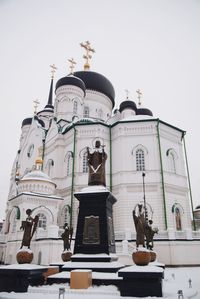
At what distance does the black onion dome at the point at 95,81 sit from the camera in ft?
121

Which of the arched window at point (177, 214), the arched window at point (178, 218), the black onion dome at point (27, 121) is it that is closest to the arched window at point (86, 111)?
the black onion dome at point (27, 121)

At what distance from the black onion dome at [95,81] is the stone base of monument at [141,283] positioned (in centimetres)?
3179

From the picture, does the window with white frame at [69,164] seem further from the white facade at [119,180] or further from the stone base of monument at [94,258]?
the stone base of monument at [94,258]

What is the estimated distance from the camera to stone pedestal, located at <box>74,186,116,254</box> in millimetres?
9555

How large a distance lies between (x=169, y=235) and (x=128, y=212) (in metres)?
5.03

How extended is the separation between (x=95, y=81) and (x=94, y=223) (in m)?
29.9

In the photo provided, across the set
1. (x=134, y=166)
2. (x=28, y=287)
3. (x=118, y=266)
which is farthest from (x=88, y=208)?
(x=134, y=166)

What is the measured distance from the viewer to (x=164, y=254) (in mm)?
18844

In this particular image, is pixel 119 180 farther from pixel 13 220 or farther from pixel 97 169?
pixel 97 169

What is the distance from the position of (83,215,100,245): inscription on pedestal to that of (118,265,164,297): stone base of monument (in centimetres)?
231

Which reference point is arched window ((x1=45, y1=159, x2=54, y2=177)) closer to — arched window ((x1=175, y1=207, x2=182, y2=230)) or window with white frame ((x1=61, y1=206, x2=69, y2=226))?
window with white frame ((x1=61, y1=206, x2=69, y2=226))

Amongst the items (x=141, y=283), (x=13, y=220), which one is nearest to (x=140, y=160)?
(x=13, y=220)

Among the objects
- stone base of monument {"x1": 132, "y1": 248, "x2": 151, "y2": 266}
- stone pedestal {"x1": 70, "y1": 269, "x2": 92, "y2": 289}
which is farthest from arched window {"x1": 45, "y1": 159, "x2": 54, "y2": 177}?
stone base of monument {"x1": 132, "y1": 248, "x2": 151, "y2": 266}

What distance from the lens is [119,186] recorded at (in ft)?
80.5
